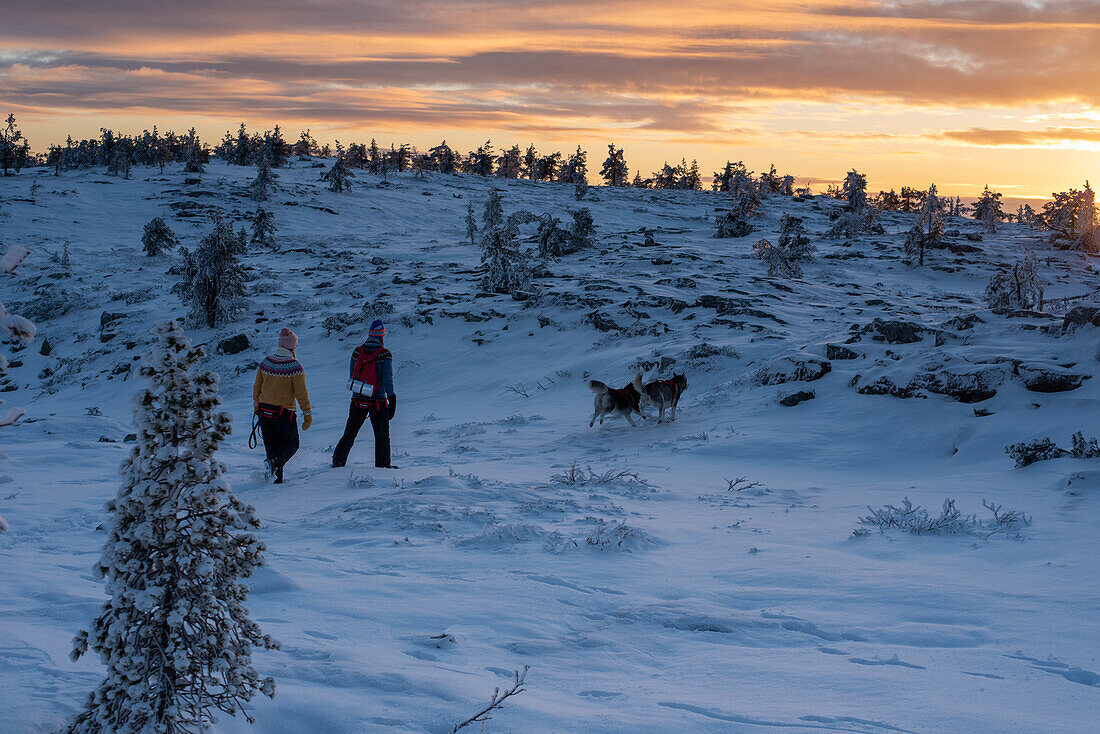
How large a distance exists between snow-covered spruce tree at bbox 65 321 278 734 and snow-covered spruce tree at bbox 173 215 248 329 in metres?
22.7

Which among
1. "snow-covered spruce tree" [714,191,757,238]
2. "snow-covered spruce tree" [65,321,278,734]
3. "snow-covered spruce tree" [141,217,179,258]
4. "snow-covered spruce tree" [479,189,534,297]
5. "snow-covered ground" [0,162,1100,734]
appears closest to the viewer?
"snow-covered spruce tree" [65,321,278,734]

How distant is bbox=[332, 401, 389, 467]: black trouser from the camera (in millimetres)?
8992

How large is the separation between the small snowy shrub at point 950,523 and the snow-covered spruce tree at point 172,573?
16.8 feet

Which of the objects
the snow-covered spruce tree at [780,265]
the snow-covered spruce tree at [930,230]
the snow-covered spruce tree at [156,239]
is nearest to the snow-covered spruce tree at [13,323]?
the snow-covered spruce tree at [780,265]

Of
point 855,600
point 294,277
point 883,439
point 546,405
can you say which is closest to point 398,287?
point 294,277

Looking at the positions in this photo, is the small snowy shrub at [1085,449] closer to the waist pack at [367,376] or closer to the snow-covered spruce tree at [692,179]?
the waist pack at [367,376]

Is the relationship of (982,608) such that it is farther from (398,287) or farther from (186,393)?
(398,287)

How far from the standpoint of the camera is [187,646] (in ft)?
7.94

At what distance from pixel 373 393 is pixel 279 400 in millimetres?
1159

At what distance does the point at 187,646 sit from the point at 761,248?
3362cm

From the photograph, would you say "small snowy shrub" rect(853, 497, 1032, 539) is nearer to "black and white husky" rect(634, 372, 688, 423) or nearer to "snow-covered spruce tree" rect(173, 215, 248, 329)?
"black and white husky" rect(634, 372, 688, 423)

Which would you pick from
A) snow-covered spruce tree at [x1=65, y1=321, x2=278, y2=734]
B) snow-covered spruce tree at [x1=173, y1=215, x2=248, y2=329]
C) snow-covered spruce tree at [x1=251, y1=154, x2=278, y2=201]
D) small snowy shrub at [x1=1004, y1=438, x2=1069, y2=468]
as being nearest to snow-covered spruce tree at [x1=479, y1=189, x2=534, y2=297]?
snow-covered spruce tree at [x1=173, y1=215, x2=248, y2=329]

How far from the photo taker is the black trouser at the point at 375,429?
29.5 ft

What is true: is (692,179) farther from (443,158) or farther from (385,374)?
(385,374)
